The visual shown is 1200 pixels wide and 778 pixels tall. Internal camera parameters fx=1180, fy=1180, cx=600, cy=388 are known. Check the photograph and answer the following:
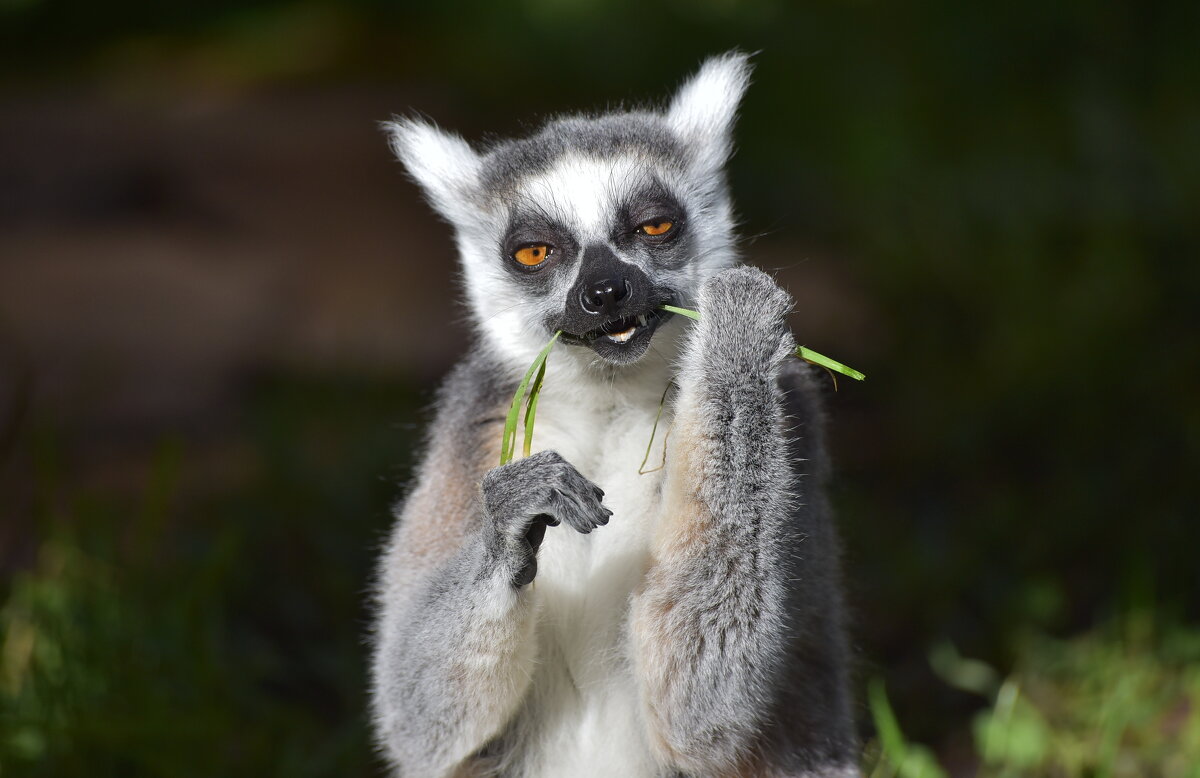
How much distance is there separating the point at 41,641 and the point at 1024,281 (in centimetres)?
559

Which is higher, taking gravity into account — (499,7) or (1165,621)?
(499,7)

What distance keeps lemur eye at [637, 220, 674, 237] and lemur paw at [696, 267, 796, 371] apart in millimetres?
412

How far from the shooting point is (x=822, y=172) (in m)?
10.5

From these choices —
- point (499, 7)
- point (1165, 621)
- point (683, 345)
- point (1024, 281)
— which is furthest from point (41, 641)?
point (499, 7)

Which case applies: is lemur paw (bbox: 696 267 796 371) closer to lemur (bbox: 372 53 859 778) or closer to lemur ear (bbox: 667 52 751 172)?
lemur (bbox: 372 53 859 778)

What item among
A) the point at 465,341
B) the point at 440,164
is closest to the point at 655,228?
the point at 440,164

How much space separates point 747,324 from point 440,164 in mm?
1324

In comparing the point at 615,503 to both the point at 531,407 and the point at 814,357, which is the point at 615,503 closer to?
the point at 531,407

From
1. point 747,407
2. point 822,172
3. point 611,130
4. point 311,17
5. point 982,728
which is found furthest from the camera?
point 311,17

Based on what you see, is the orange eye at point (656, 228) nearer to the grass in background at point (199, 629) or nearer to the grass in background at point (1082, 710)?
the grass in background at point (1082, 710)

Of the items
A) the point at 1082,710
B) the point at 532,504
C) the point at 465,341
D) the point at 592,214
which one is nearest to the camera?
the point at 532,504

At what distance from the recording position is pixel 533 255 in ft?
10.7

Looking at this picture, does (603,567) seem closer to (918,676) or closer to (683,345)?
(683,345)

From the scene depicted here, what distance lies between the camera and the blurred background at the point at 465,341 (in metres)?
4.39
